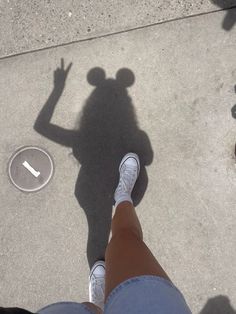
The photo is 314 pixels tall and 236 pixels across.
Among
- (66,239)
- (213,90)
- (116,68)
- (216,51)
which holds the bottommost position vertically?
(66,239)

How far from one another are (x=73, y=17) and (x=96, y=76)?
27.2 inches

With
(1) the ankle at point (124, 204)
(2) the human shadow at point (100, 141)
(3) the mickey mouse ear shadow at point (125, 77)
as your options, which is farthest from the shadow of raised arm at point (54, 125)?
(1) the ankle at point (124, 204)

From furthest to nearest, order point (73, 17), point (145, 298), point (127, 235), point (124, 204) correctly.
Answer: point (73, 17) → point (124, 204) → point (127, 235) → point (145, 298)

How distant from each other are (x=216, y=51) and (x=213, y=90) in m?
0.41

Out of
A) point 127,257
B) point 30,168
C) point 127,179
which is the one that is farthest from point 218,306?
point 30,168

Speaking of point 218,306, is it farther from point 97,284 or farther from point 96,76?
point 96,76

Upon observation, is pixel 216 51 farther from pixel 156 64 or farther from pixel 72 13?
pixel 72 13

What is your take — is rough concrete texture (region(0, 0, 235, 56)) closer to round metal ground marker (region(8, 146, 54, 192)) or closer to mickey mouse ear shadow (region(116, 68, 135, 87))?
mickey mouse ear shadow (region(116, 68, 135, 87))

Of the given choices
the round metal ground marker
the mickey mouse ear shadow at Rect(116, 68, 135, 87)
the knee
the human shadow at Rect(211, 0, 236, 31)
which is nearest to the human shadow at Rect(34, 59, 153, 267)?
the mickey mouse ear shadow at Rect(116, 68, 135, 87)

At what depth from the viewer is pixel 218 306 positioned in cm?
389

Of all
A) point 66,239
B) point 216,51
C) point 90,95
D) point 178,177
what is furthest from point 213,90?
point 66,239

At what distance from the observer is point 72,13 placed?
14.0 ft

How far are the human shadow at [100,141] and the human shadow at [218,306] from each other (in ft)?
3.77

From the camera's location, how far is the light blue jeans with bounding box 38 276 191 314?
216cm
